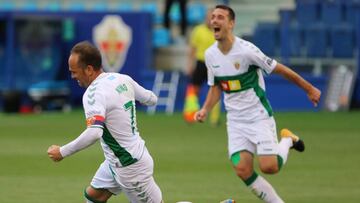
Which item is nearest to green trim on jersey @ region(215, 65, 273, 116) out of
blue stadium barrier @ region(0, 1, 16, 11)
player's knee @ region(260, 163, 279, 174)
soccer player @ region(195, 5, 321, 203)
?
soccer player @ region(195, 5, 321, 203)

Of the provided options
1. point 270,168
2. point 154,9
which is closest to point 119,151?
point 270,168

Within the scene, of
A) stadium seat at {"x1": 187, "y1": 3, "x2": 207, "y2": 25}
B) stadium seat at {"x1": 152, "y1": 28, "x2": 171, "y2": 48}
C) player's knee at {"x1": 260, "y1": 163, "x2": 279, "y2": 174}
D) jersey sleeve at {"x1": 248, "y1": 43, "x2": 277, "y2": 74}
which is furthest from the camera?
stadium seat at {"x1": 187, "y1": 3, "x2": 207, "y2": 25}

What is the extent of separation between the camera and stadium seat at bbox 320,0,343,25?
1170 inches

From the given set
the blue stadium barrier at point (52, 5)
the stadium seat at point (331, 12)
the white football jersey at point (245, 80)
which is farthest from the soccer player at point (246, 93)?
the blue stadium barrier at point (52, 5)

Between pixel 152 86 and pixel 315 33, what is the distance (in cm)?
476

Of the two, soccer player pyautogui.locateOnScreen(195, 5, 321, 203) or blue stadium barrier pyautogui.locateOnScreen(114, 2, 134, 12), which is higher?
soccer player pyautogui.locateOnScreen(195, 5, 321, 203)

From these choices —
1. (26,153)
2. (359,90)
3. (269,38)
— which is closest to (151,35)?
(269,38)

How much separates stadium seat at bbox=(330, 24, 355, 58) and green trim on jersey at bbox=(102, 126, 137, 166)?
20.7 metres

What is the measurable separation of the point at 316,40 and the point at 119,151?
68.4 feet

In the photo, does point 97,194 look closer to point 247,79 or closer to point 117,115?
point 117,115

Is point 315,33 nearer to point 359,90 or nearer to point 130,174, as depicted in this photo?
point 359,90

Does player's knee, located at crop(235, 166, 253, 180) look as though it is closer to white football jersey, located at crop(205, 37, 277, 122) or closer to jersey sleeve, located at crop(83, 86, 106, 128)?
white football jersey, located at crop(205, 37, 277, 122)

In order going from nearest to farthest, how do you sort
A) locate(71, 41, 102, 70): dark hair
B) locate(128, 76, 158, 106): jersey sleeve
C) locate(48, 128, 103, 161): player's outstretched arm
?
locate(48, 128, 103, 161): player's outstretched arm → locate(71, 41, 102, 70): dark hair → locate(128, 76, 158, 106): jersey sleeve

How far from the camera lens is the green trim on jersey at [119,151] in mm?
9141
